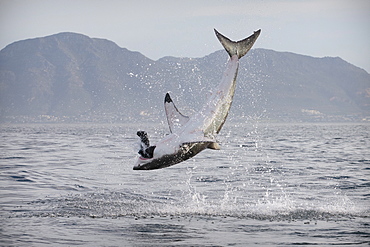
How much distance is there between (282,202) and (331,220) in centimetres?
314

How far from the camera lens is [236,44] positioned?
15.5m

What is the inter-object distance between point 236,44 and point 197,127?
9.45 feet

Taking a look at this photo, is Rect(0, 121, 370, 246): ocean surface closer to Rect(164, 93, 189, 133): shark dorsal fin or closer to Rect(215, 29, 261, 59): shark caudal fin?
Rect(164, 93, 189, 133): shark dorsal fin

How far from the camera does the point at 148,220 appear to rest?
1564cm

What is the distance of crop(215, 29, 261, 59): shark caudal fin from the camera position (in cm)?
1545

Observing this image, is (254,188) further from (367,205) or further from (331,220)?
(331,220)

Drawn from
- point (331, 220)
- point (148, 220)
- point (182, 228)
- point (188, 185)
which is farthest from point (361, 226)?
point (188, 185)

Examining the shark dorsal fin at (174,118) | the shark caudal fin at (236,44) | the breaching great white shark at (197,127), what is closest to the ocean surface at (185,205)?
the breaching great white shark at (197,127)

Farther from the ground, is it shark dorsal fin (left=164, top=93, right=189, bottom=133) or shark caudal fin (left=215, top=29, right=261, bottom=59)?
shark caudal fin (left=215, top=29, right=261, bottom=59)

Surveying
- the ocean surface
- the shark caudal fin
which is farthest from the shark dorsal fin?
the shark caudal fin

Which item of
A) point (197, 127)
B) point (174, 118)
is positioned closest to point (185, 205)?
point (174, 118)

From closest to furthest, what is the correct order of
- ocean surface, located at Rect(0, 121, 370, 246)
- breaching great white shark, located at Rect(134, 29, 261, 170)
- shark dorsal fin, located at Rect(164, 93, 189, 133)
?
ocean surface, located at Rect(0, 121, 370, 246) → breaching great white shark, located at Rect(134, 29, 261, 170) → shark dorsal fin, located at Rect(164, 93, 189, 133)

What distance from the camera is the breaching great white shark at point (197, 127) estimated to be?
14.1 m

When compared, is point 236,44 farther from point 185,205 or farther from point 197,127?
point 185,205
